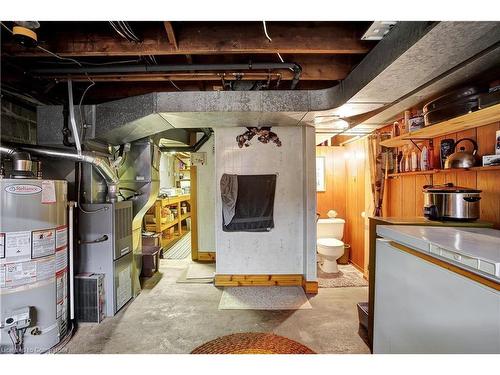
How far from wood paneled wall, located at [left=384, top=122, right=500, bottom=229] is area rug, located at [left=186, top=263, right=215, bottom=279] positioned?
8.86ft

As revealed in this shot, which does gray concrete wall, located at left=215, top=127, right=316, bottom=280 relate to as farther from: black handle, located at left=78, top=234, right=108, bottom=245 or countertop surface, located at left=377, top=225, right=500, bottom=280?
countertop surface, located at left=377, top=225, right=500, bottom=280

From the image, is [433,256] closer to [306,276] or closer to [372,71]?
[372,71]

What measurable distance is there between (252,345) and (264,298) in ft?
3.00

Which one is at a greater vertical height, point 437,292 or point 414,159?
point 414,159

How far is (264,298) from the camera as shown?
2889 mm

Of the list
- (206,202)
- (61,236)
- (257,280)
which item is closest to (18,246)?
(61,236)

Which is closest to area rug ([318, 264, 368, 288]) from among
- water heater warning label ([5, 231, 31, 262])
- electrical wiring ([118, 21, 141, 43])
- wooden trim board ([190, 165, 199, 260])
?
wooden trim board ([190, 165, 199, 260])

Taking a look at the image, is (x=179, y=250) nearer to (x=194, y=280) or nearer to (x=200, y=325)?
(x=194, y=280)

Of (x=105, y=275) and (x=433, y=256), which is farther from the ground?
(x=433, y=256)

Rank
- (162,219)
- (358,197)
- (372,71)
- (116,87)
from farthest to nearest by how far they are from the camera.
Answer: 1. (162,219)
2. (358,197)
3. (116,87)
4. (372,71)

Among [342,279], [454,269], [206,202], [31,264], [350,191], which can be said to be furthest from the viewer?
[206,202]

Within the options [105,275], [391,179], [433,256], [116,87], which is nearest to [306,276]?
[391,179]

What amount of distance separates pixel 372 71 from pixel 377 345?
6.14 feet
